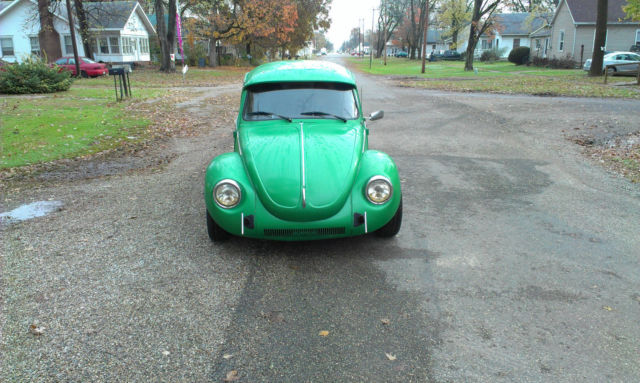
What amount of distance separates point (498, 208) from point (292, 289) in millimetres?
3357

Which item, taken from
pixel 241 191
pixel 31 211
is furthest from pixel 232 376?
pixel 31 211

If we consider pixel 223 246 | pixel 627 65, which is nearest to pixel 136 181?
pixel 223 246

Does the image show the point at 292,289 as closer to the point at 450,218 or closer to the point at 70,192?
the point at 450,218

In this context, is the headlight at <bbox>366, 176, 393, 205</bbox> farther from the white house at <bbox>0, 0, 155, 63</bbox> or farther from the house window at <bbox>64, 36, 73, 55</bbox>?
the house window at <bbox>64, 36, 73, 55</bbox>

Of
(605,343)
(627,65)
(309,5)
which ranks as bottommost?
(605,343)

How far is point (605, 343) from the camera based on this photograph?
3166 mm

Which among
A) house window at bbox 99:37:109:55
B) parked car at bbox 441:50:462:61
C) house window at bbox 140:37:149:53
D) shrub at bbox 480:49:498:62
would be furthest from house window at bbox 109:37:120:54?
parked car at bbox 441:50:462:61

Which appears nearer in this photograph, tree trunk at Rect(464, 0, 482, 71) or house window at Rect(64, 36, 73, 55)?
tree trunk at Rect(464, 0, 482, 71)

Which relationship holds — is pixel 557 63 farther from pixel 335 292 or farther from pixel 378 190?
pixel 335 292

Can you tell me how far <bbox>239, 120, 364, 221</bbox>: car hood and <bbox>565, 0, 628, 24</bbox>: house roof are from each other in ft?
139

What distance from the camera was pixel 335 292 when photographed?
387 centimetres

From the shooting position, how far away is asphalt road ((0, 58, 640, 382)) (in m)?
2.97

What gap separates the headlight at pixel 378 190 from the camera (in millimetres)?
4410

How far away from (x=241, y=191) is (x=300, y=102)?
160cm
